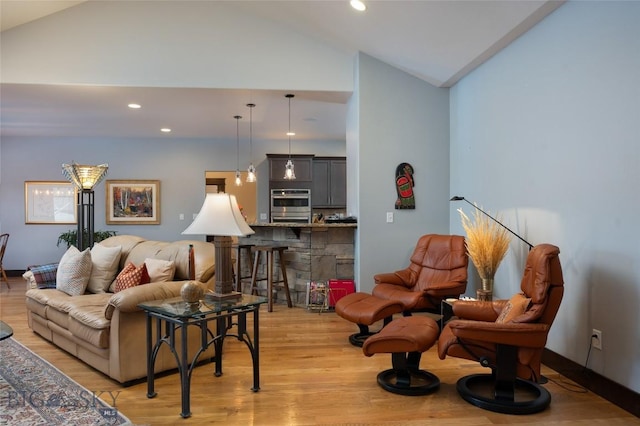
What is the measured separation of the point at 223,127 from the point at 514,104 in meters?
4.99

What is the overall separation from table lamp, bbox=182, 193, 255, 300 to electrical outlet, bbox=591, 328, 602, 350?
232cm

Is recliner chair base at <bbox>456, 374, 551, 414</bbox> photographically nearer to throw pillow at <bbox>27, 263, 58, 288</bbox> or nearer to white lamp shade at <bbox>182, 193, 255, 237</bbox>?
white lamp shade at <bbox>182, 193, 255, 237</bbox>

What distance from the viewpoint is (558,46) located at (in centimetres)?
325

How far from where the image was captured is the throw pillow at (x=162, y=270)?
12.7 feet

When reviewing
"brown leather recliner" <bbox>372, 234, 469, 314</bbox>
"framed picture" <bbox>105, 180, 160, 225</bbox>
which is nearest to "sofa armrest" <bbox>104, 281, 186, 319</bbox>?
"brown leather recliner" <bbox>372, 234, 469, 314</bbox>

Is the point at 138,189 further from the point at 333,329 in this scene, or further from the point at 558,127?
the point at 558,127

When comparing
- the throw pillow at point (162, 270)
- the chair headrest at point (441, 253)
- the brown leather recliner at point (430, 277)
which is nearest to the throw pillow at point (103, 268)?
the throw pillow at point (162, 270)

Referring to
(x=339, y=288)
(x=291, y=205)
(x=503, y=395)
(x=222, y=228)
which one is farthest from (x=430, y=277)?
(x=291, y=205)

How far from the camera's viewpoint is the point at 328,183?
8664mm

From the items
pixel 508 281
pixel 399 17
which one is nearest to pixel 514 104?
pixel 399 17

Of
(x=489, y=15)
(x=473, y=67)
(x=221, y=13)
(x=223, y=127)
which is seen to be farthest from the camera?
(x=223, y=127)

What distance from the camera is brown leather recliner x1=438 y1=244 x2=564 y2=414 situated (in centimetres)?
259

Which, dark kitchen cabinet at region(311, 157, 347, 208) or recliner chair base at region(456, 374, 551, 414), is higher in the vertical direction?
dark kitchen cabinet at region(311, 157, 347, 208)

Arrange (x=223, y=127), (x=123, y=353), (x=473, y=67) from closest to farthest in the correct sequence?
(x=123, y=353)
(x=473, y=67)
(x=223, y=127)
